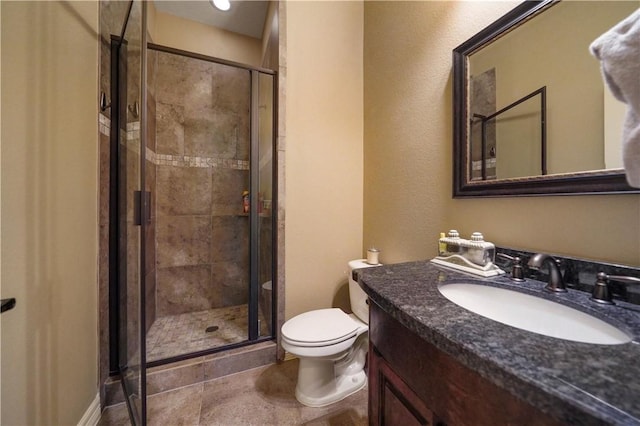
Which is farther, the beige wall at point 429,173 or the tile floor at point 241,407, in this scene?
the tile floor at point 241,407

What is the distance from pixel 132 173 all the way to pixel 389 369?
1.35 m

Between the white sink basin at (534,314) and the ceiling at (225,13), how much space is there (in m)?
2.65

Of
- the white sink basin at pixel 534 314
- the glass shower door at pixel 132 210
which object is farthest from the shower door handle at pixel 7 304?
the white sink basin at pixel 534 314

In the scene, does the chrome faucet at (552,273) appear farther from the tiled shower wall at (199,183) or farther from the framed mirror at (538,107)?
the tiled shower wall at (199,183)

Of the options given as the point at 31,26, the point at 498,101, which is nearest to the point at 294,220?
the point at 498,101

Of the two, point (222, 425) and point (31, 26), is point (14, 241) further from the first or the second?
point (222, 425)

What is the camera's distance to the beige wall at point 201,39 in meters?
2.18

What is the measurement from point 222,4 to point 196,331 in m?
2.72

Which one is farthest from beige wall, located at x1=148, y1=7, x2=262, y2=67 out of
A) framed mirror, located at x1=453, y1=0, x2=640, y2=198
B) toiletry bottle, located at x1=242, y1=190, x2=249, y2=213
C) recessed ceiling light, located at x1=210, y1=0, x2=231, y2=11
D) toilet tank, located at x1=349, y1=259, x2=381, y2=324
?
toilet tank, located at x1=349, y1=259, x2=381, y2=324

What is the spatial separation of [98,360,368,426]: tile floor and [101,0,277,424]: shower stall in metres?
0.18

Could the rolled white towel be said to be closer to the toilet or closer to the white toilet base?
the toilet

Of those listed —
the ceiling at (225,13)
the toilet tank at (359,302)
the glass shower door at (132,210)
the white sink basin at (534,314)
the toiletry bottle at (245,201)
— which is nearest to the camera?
the white sink basin at (534,314)

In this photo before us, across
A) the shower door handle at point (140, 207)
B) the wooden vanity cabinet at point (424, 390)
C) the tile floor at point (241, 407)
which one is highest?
the shower door handle at point (140, 207)

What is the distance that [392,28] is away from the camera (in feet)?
5.16
